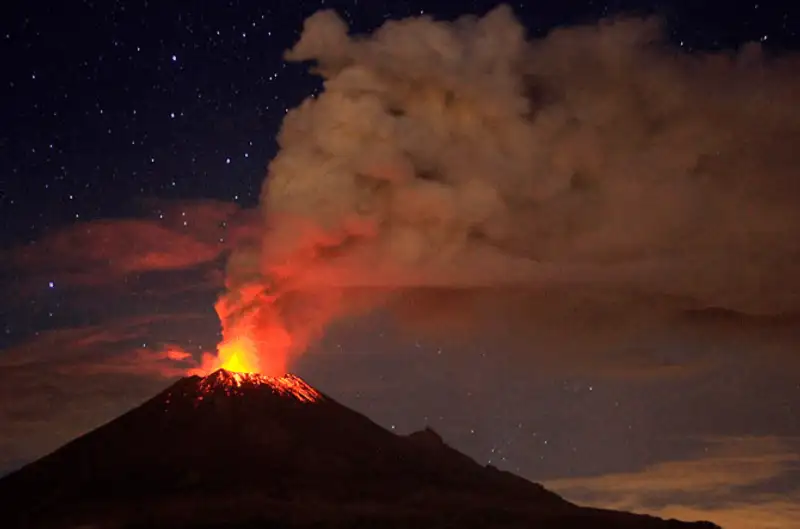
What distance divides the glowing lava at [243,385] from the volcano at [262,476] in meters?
0.19

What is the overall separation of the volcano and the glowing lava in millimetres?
192

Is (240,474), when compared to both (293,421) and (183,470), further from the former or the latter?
(293,421)

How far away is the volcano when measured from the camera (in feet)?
419

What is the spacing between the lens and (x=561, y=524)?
130 metres

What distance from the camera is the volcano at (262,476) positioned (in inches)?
5027

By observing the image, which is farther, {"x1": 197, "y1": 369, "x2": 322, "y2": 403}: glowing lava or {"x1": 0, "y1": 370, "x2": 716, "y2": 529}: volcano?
{"x1": 197, "y1": 369, "x2": 322, "y2": 403}: glowing lava

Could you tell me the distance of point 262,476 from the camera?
5581 inches

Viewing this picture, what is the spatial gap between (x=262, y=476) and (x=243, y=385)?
2232 centimetres

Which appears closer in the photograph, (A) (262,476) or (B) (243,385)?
(A) (262,476)

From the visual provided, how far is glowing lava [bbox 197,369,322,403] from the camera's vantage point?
530ft

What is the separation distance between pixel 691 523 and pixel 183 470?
195ft

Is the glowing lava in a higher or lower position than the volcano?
higher

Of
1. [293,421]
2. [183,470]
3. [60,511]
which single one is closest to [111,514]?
[60,511]

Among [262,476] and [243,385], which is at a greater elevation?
[243,385]
